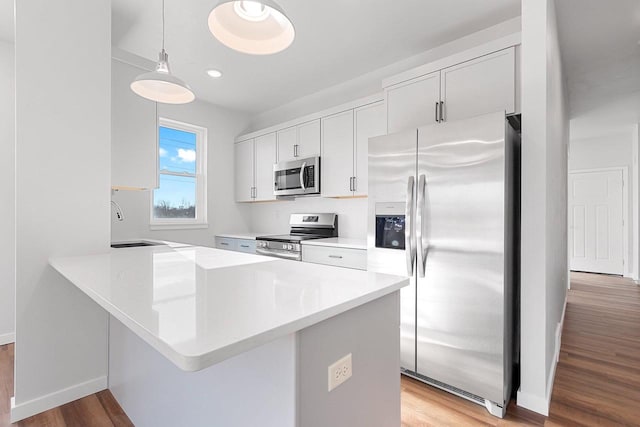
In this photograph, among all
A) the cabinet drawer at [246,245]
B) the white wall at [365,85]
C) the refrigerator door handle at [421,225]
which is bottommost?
the cabinet drawer at [246,245]

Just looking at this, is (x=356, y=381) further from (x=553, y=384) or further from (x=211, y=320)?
(x=553, y=384)

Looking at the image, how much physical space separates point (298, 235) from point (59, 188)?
2378 millimetres

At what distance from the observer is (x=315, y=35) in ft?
8.79

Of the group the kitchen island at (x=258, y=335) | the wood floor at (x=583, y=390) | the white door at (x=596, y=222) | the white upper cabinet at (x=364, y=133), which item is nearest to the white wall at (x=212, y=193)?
the white upper cabinet at (x=364, y=133)

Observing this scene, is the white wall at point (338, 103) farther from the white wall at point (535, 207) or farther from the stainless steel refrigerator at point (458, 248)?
the stainless steel refrigerator at point (458, 248)

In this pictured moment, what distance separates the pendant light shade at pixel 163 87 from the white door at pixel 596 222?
283 inches

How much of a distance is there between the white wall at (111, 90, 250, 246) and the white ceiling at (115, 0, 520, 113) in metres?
0.55

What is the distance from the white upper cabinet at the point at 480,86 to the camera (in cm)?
213

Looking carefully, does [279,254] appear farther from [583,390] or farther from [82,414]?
[583,390]

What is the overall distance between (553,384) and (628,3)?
9.18 ft

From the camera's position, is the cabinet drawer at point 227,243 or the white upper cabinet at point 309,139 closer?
the white upper cabinet at point 309,139

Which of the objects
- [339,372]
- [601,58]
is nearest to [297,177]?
[339,372]

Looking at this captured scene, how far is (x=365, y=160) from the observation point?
3186mm

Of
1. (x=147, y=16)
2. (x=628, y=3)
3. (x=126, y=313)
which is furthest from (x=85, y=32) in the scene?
(x=628, y=3)
